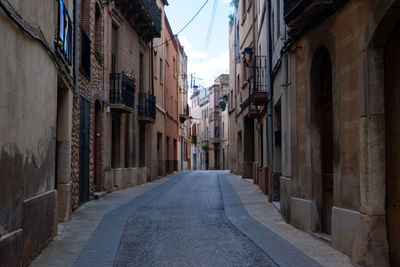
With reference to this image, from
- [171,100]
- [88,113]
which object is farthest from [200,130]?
[88,113]

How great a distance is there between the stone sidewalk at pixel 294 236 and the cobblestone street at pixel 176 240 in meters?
0.01

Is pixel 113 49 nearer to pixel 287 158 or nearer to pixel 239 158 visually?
pixel 287 158

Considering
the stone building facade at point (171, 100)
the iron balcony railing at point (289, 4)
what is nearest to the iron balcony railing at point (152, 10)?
the stone building facade at point (171, 100)

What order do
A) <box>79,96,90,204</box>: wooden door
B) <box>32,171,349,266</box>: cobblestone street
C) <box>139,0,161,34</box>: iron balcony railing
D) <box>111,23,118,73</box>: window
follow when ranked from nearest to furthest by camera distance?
<box>32,171,349,266</box>: cobblestone street, <box>79,96,90,204</box>: wooden door, <box>111,23,118,73</box>: window, <box>139,0,161,34</box>: iron balcony railing

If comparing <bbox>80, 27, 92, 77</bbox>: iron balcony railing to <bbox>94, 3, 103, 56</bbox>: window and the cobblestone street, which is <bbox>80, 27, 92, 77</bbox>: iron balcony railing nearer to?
<bbox>94, 3, 103, 56</bbox>: window

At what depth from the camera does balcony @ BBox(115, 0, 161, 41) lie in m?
18.8

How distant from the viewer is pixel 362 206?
6270 millimetres

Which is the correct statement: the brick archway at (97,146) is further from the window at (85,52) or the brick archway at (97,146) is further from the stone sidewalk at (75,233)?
the window at (85,52)

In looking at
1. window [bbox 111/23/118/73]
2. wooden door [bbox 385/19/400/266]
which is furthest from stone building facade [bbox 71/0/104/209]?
wooden door [bbox 385/19/400/266]

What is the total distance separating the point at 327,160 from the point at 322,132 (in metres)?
0.54

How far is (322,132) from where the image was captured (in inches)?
335

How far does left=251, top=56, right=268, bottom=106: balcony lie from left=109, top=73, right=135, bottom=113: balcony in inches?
187

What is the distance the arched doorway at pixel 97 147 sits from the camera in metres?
15.0

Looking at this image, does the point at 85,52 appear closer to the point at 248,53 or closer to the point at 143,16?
the point at 143,16
